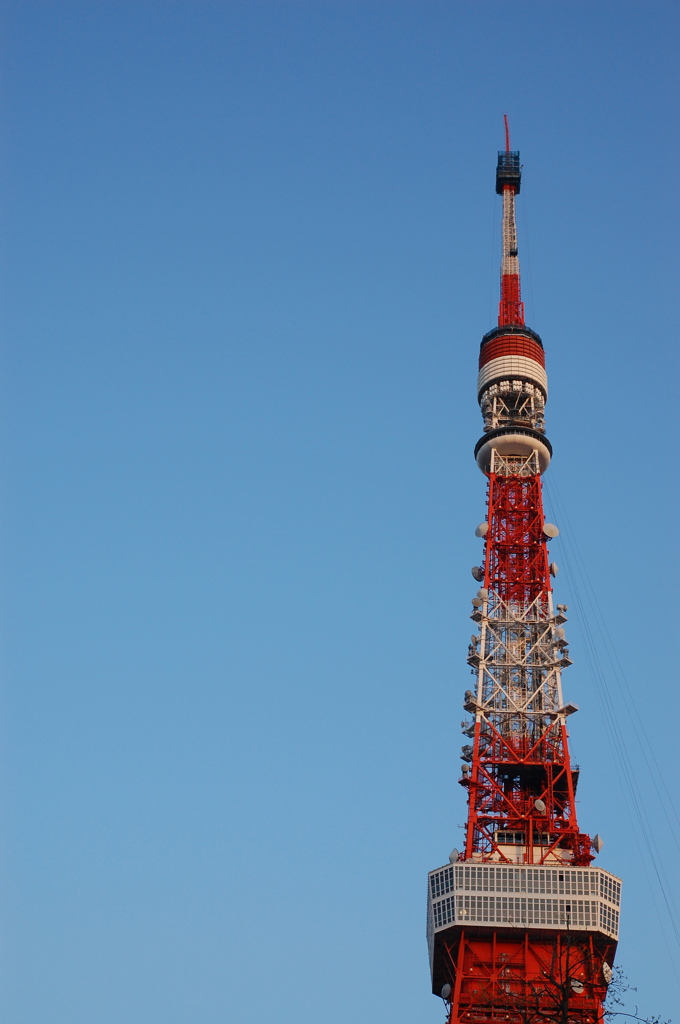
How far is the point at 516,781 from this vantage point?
95.0 metres

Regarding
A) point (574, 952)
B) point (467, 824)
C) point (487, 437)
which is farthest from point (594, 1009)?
point (487, 437)

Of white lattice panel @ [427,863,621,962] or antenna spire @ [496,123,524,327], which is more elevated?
antenna spire @ [496,123,524,327]

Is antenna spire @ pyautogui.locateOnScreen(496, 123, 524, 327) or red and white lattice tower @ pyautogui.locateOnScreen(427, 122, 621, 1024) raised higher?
antenna spire @ pyautogui.locateOnScreen(496, 123, 524, 327)

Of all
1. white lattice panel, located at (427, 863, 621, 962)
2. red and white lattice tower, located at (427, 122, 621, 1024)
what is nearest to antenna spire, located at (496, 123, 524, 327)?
red and white lattice tower, located at (427, 122, 621, 1024)

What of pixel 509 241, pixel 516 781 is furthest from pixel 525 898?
pixel 509 241

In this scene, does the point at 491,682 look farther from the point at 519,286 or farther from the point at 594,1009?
the point at 519,286

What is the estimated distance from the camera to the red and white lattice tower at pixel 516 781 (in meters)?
80.8

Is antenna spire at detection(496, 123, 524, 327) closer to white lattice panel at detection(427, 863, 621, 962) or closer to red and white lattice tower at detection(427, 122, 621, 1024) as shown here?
red and white lattice tower at detection(427, 122, 621, 1024)

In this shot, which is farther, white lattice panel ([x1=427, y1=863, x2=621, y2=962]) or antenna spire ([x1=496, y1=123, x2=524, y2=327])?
antenna spire ([x1=496, y1=123, x2=524, y2=327])

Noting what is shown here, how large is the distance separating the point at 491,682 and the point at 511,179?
59.3 metres

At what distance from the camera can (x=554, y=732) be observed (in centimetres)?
9562

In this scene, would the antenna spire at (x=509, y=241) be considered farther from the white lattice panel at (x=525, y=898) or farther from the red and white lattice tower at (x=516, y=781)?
the white lattice panel at (x=525, y=898)

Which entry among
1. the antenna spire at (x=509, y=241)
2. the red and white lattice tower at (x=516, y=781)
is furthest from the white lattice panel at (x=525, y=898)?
the antenna spire at (x=509, y=241)

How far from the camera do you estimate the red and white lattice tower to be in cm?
8075
